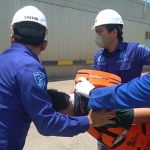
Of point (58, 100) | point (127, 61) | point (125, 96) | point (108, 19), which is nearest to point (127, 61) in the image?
point (127, 61)

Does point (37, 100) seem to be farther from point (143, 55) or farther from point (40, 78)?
point (143, 55)

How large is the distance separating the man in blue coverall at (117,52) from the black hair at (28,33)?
3.30 feet

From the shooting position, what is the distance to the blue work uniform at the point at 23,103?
1.31 meters

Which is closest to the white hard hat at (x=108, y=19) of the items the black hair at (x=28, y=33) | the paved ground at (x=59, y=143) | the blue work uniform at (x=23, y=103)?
the black hair at (x=28, y=33)

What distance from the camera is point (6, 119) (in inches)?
53.9

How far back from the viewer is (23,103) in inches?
52.6

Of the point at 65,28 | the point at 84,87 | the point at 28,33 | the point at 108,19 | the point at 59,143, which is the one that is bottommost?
the point at 59,143

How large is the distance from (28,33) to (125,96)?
65 cm

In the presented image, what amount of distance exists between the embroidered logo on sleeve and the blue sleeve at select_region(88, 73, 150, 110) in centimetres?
30

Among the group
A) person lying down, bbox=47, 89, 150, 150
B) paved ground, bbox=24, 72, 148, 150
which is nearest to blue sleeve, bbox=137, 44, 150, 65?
person lying down, bbox=47, 89, 150, 150

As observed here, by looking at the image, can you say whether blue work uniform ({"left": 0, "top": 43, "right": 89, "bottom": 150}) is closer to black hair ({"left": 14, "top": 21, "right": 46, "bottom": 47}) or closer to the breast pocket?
black hair ({"left": 14, "top": 21, "right": 46, "bottom": 47})

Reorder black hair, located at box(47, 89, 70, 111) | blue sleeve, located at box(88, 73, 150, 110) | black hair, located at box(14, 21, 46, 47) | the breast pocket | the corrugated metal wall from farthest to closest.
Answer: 1. the corrugated metal wall
2. the breast pocket
3. black hair, located at box(47, 89, 70, 111)
4. black hair, located at box(14, 21, 46, 47)
5. blue sleeve, located at box(88, 73, 150, 110)

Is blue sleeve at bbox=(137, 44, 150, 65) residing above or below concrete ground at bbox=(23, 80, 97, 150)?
above

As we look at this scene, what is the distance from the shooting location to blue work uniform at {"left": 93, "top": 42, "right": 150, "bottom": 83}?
2352mm
